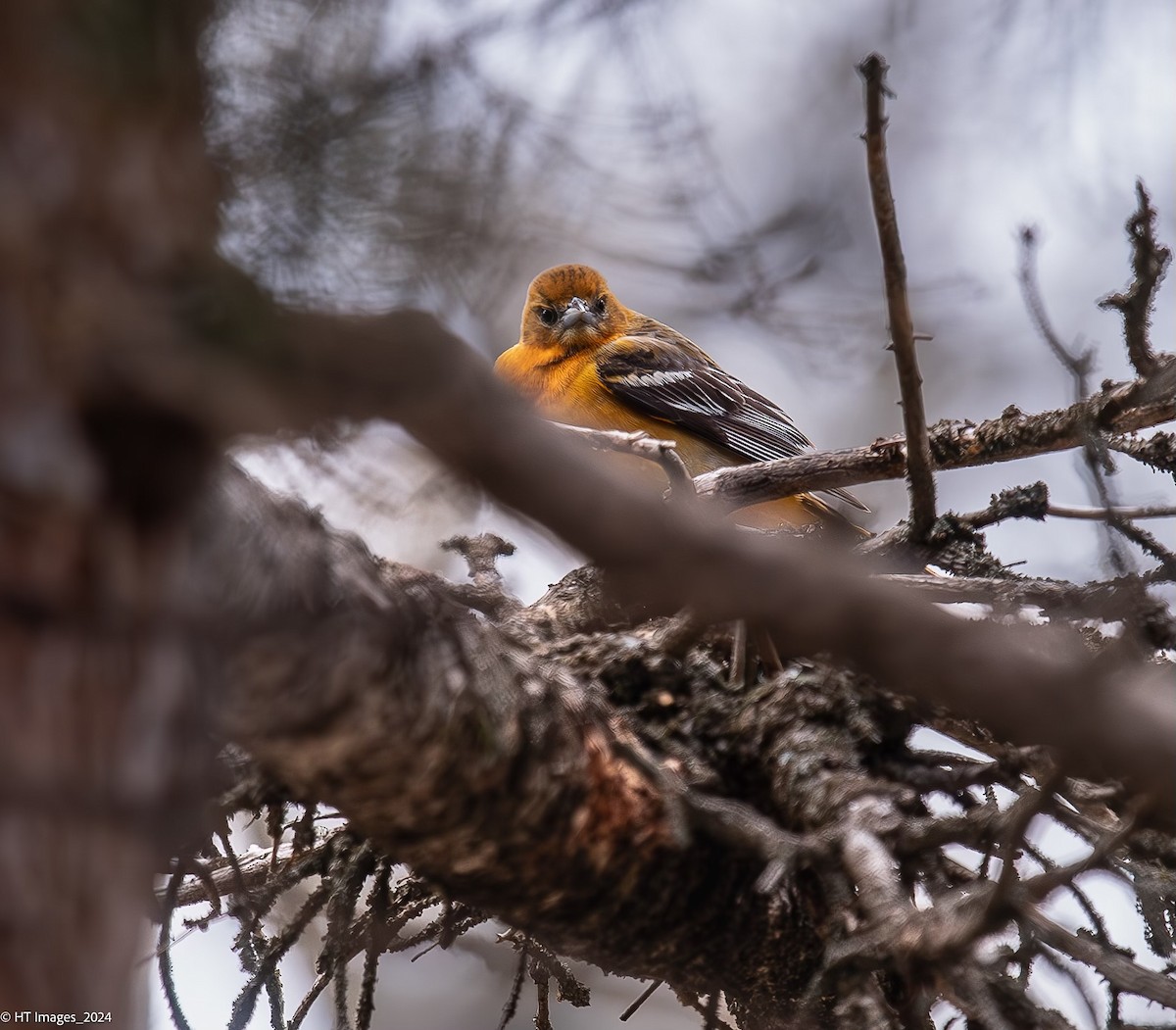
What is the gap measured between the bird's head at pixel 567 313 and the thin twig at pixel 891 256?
4.75m

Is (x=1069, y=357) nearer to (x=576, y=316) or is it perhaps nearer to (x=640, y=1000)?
(x=640, y=1000)

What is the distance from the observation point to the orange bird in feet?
21.1

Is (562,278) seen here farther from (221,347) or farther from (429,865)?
(221,347)

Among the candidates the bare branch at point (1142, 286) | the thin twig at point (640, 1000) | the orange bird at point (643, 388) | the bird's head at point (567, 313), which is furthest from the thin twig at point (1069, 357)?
the bird's head at point (567, 313)

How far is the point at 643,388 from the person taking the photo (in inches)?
256

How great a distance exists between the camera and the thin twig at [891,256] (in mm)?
1952

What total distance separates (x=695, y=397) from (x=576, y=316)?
3.51ft

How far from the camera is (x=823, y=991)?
1.96 metres

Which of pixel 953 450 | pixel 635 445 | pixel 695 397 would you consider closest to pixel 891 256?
pixel 635 445

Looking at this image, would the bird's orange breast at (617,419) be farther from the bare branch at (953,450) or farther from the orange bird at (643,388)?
the bare branch at (953,450)

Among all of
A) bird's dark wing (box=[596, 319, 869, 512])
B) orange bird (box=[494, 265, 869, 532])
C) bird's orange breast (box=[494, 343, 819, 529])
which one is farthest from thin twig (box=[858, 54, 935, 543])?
bird's dark wing (box=[596, 319, 869, 512])

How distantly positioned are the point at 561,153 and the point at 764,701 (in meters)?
1.44

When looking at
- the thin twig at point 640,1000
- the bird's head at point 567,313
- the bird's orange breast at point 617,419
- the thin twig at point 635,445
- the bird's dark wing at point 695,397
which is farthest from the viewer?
the bird's head at point 567,313

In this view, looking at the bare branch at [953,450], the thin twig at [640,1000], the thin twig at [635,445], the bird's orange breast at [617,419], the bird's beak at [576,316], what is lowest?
the thin twig at [640,1000]
